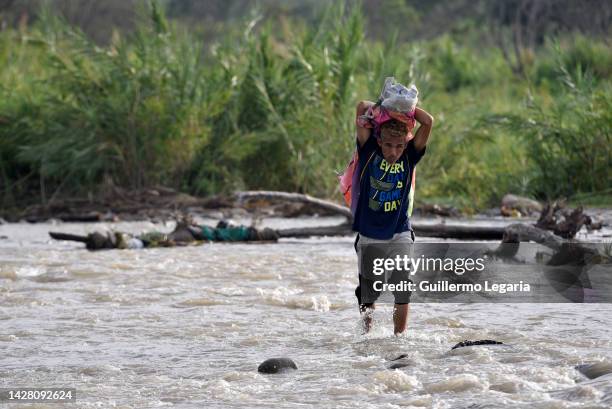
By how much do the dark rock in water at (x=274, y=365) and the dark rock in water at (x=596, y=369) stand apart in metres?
1.19

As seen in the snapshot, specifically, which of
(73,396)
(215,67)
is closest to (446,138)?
(215,67)

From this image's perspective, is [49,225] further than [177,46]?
No

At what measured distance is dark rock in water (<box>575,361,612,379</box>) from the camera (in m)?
4.53

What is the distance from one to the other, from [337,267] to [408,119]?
3.07 m

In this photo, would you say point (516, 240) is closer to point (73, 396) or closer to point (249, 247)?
point (249, 247)

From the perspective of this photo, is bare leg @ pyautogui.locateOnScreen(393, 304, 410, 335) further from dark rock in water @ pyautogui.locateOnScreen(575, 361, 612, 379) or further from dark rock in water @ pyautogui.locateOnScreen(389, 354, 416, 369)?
dark rock in water @ pyautogui.locateOnScreen(575, 361, 612, 379)

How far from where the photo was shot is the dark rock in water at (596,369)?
14.9 feet

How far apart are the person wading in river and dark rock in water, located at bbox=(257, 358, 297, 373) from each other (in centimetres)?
94

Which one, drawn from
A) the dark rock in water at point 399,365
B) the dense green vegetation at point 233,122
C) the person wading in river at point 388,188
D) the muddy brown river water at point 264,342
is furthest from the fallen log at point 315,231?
the dark rock in water at point 399,365

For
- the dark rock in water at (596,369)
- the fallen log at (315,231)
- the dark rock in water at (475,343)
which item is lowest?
the fallen log at (315,231)

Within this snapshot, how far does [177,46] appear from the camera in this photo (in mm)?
12953

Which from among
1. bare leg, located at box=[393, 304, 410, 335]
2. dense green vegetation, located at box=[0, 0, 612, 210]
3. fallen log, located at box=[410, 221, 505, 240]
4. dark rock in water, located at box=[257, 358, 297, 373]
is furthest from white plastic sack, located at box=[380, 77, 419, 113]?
dense green vegetation, located at box=[0, 0, 612, 210]

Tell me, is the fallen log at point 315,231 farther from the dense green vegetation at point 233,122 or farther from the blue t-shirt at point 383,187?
the blue t-shirt at point 383,187

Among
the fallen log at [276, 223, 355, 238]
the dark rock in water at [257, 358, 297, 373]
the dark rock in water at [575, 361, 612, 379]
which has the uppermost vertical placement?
the dark rock in water at [575, 361, 612, 379]
